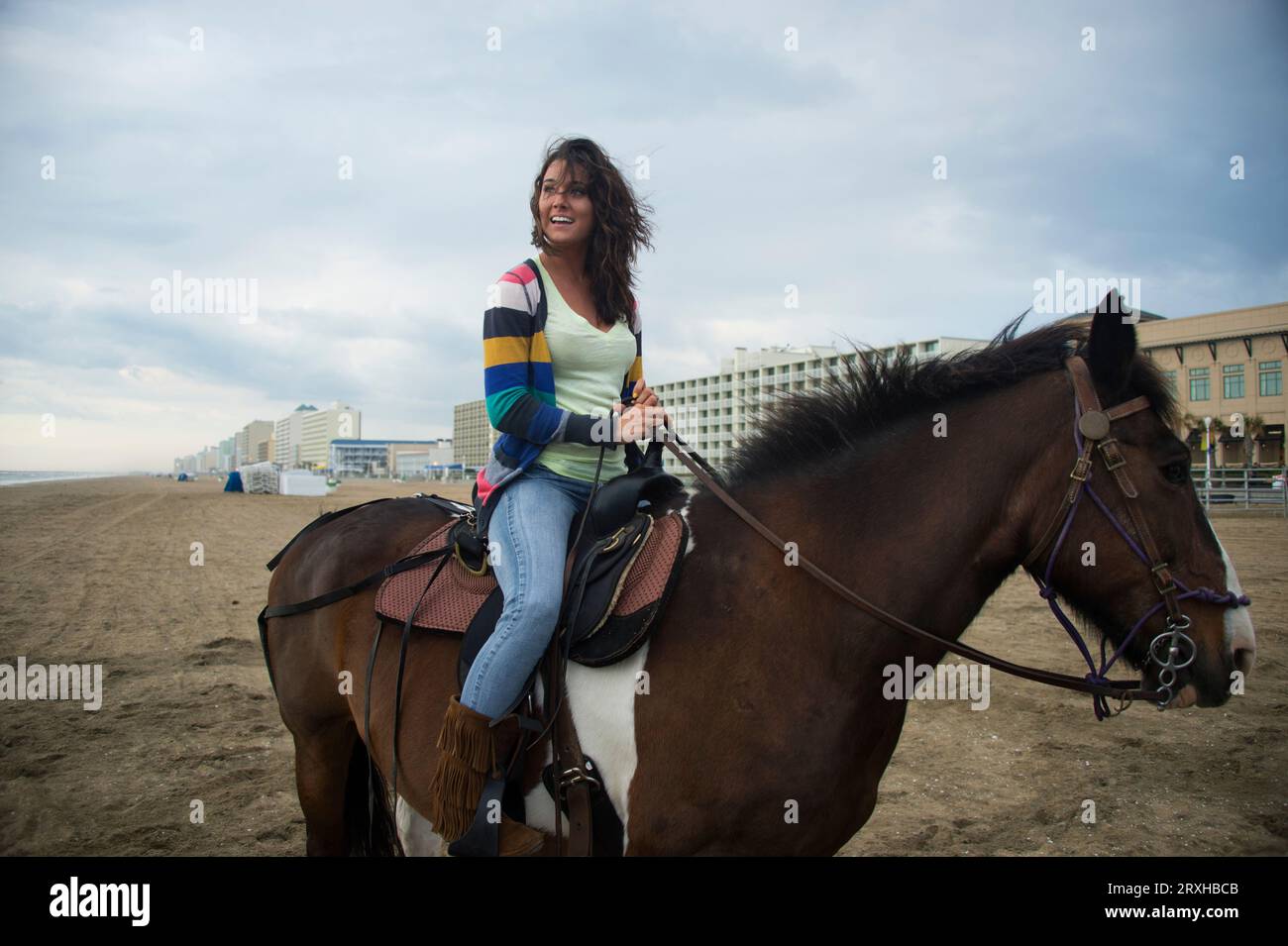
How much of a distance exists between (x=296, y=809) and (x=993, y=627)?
29.6 ft

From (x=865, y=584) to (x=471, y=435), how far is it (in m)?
107

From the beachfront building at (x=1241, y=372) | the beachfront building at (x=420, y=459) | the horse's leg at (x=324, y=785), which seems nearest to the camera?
the horse's leg at (x=324, y=785)

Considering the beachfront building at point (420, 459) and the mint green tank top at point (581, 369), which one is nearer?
the mint green tank top at point (581, 369)

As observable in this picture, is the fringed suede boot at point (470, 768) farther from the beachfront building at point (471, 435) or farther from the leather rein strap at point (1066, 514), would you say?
the beachfront building at point (471, 435)

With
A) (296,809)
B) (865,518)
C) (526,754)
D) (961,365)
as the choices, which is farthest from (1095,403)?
(296,809)

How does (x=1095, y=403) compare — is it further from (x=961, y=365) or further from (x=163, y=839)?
(x=163, y=839)

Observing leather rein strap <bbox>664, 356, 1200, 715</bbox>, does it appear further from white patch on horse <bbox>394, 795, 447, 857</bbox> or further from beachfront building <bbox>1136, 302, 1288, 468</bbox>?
beachfront building <bbox>1136, 302, 1288, 468</bbox>

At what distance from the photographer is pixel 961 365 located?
2.44 metres

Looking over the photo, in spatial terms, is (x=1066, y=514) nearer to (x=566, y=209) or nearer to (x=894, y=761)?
(x=566, y=209)

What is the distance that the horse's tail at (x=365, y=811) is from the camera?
3.48 metres

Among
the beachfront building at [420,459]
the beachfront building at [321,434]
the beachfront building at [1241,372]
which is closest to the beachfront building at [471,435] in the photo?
the beachfront building at [420,459]

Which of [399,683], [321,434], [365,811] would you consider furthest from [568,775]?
[321,434]

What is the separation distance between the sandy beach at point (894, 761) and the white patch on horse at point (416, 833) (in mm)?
2140

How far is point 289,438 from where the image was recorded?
173 metres
